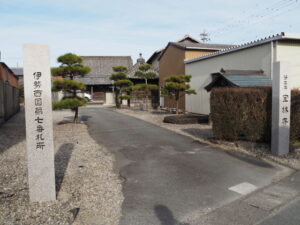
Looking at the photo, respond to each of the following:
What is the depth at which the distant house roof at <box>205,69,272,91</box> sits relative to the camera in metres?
9.12

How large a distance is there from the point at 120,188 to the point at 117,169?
114cm

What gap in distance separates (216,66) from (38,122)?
37.6 feet

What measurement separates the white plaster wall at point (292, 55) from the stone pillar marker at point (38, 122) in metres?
9.30

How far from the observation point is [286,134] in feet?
21.5

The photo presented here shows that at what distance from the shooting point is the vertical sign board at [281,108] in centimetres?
625

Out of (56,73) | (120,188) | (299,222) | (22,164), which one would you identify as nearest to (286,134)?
(299,222)

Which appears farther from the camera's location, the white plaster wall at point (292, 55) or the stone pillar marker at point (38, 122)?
the white plaster wall at point (292, 55)

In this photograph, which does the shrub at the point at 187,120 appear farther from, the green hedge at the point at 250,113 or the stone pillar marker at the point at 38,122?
the stone pillar marker at the point at 38,122

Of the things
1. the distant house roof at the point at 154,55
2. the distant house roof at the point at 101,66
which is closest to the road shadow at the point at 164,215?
the distant house roof at the point at 154,55

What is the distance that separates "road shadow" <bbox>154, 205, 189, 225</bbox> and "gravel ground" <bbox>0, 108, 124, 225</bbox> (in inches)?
22.5

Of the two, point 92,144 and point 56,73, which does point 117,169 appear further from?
point 56,73

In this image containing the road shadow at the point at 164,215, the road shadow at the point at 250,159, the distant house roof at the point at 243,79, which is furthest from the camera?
the distant house roof at the point at 243,79

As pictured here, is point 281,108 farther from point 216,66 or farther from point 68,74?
point 68,74

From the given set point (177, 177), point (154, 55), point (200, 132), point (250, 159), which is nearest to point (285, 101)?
point (250, 159)
